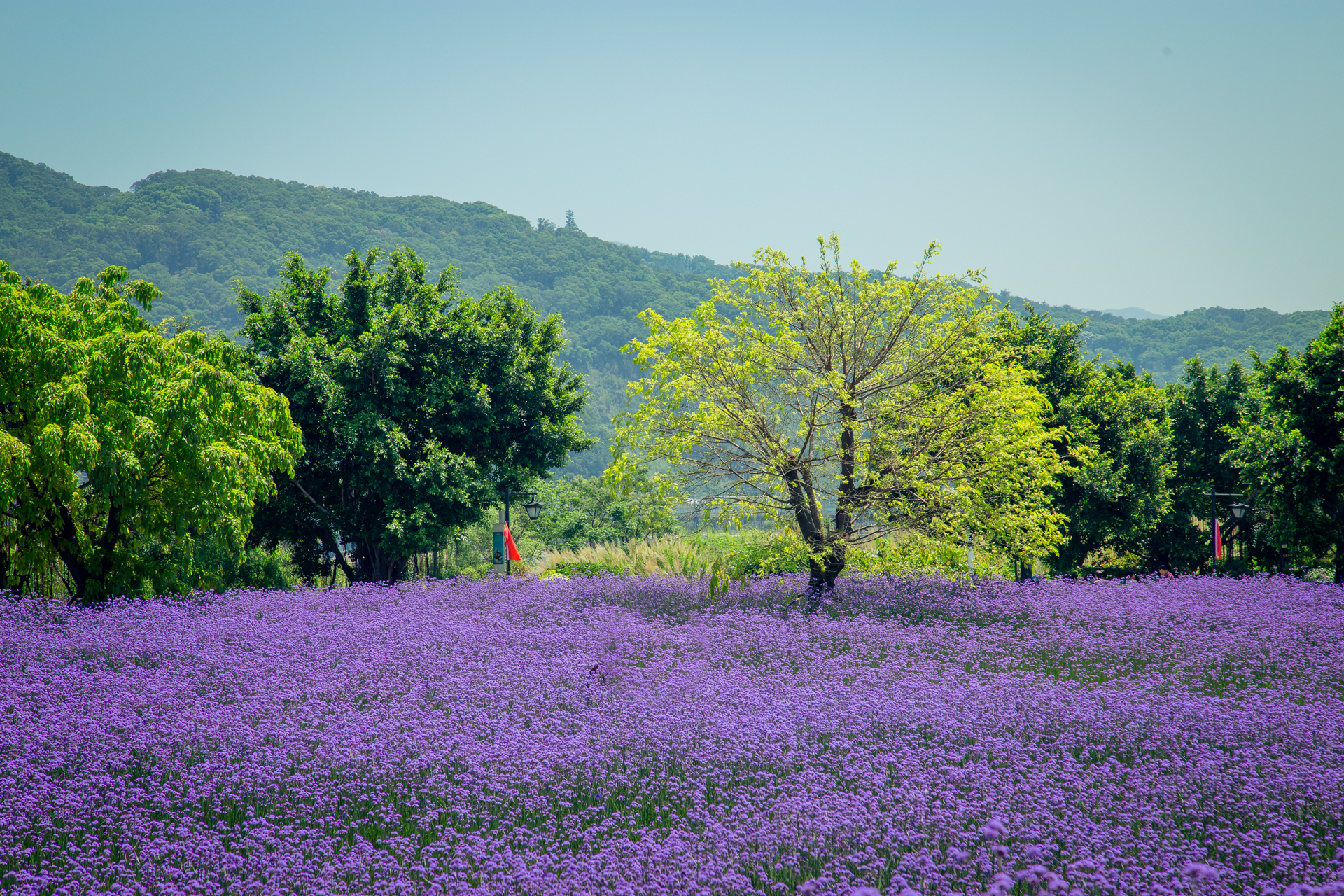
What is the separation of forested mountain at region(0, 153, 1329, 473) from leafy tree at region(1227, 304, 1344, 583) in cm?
9989

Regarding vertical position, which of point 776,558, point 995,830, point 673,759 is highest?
point 995,830

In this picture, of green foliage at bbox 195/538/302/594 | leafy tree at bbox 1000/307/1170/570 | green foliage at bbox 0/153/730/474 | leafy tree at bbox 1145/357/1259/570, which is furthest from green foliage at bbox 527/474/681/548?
green foliage at bbox 0/153/730/474

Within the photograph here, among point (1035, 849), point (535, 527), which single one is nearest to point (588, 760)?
point (1035, 849)

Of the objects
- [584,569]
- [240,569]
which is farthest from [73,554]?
[584,569]

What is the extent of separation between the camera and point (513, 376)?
776 inches

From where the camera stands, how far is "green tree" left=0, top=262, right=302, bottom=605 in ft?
40.0

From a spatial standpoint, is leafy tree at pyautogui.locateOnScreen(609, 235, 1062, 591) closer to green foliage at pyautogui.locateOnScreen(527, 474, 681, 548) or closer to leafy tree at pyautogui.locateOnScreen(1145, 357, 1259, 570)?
leafy tree at pyautogui.locateOnScreen(1145, 357, 1259, 570)

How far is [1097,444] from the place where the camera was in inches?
824

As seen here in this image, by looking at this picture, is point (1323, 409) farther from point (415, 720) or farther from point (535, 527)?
point (535, 527)

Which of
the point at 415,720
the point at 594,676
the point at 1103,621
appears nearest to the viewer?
the point at 415,720

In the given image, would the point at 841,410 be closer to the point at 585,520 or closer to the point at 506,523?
the point at 506,523

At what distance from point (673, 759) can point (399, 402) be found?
590 inches

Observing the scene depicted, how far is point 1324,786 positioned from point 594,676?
6062 mm

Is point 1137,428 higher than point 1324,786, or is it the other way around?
A: point 1137,428
